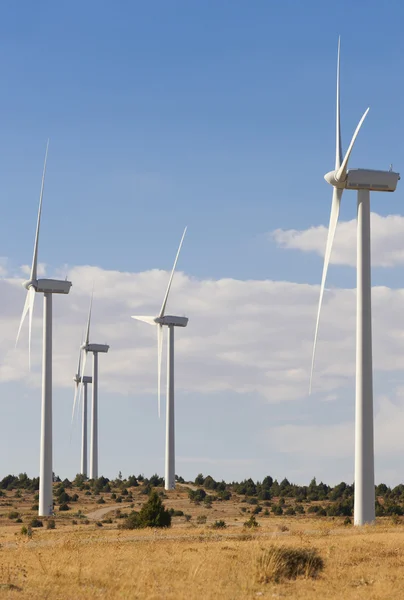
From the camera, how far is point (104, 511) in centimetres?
9825

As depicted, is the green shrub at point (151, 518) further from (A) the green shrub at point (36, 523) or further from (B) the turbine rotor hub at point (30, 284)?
(B) the turbine rotor hub at point (30, 284)

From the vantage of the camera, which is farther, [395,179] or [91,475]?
[91,475]

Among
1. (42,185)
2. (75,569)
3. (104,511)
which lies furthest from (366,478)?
(42,185)

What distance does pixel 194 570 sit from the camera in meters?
35.4

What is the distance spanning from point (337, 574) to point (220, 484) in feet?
343

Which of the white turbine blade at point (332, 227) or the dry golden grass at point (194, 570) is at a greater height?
the white turbine blade at point (332, 227)

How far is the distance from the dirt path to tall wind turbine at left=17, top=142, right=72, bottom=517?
4.70 m

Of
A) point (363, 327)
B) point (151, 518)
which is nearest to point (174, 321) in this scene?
point (151, 518)

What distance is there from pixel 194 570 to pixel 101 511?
2541 inches

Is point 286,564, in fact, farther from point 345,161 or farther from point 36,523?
point 36,523

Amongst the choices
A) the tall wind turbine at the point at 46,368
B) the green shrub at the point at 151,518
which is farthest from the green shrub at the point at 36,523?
the green shrub at the point at 151,518

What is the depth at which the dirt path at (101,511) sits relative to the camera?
8998 centimetres

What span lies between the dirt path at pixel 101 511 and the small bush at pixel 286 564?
170 ft

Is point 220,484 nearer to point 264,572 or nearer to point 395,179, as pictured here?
point 395,179
